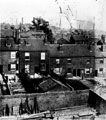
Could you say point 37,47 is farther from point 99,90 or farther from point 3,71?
point 99,90

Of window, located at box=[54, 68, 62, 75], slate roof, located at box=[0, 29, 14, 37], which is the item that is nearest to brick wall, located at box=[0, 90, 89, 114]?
window, located at box=[54, 68, 62, 75]

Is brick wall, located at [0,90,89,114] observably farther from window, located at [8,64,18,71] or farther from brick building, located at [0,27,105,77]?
window, located at [8,64,18,71]

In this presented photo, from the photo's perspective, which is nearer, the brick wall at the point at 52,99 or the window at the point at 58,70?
the brick wall at the point at 52,99

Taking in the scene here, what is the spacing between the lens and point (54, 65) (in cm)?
3981

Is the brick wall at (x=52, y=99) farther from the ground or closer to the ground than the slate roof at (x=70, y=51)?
closer to the ground

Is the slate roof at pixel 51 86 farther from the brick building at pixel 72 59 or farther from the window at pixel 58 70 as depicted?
the brick building at pixel 72 59

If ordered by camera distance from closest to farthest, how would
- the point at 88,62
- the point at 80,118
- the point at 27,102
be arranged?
1. the point at 80,118
2. the point at 27,102
3. the point at 88,62

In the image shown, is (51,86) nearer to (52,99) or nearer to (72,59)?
(52,99)

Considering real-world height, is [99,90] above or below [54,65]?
below

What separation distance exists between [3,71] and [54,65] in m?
8.52

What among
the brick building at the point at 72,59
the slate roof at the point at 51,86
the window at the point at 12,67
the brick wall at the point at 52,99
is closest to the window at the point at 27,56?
the window at the point at 12,67

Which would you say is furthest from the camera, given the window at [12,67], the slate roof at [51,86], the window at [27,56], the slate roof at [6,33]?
the slate roof at [6,33]

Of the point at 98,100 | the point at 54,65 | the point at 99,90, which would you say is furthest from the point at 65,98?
the point at 54,65

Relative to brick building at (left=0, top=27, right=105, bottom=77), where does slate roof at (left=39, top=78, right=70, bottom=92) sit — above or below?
below
